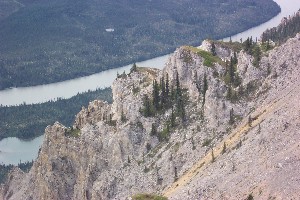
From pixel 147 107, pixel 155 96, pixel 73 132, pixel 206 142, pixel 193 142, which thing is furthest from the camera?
pixel 73 132

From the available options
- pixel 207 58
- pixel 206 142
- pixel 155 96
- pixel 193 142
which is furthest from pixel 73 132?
pixel 206 142

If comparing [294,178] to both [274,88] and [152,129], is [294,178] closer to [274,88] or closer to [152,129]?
[274,88]

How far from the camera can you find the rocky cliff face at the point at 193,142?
2399 inches

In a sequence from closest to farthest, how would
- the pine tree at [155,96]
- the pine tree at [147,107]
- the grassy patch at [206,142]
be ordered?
the grassy patch at [206,142] < the pine tree at [147,107] < the pine tree at [155,96]

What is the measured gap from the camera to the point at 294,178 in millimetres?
53688

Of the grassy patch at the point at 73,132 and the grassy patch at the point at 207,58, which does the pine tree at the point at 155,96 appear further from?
the grassy patch at the point at 73,132

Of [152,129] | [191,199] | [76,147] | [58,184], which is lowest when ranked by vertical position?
[58,184]

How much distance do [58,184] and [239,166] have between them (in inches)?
2470

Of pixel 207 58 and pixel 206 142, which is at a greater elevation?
pixel 207 58

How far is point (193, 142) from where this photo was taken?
8512 centimetres

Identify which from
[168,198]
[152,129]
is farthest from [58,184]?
[168,198]

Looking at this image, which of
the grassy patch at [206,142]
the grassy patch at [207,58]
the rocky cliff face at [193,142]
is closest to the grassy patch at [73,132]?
the rocky cliff face at [193,142]

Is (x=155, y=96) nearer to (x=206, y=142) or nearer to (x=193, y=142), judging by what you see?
(x=193, y=142)

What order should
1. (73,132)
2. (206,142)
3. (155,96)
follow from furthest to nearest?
(73,132)
(155,96)
(206,142)
